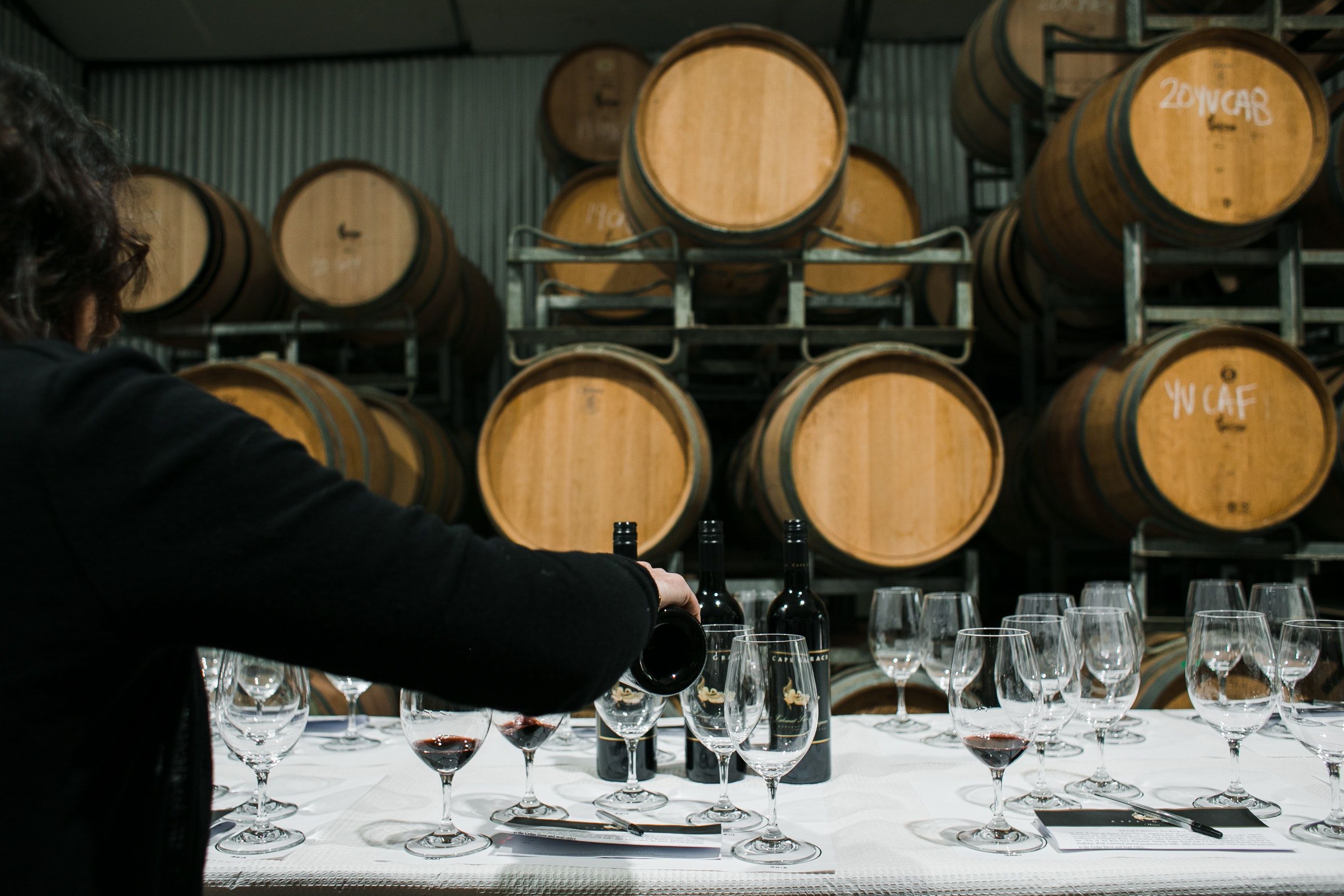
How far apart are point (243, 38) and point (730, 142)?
15.5 ft

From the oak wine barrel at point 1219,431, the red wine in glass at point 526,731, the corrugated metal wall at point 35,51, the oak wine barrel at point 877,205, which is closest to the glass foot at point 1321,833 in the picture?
the red wine in glass at point 526,731

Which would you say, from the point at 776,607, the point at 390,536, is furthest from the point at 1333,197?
the point at 390,536

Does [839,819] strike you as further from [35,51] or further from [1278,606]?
[35,51]

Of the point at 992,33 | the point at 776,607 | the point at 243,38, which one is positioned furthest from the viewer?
the point at 243,38

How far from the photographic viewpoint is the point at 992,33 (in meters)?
4.51

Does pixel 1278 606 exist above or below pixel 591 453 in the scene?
below

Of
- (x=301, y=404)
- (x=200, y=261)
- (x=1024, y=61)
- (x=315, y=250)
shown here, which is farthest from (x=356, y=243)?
(x=1024, y=61)

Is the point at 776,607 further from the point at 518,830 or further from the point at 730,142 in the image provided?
the point at 730,142

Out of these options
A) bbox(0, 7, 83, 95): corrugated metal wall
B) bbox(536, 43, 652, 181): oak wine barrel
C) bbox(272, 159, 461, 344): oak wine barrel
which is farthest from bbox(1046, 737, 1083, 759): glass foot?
bbox(0, 7, 83, 95): corrugated metal wall

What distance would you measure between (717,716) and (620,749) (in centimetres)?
34

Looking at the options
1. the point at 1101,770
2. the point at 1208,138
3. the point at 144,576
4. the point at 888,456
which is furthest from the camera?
the point at 1208,138

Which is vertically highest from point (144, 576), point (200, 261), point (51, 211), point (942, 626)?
point (200, 261)

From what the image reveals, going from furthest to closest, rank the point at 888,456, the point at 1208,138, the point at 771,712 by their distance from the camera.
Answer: the point at 1208,138 < the point at 888,456 < the point at 771,712

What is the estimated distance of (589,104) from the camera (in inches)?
205
